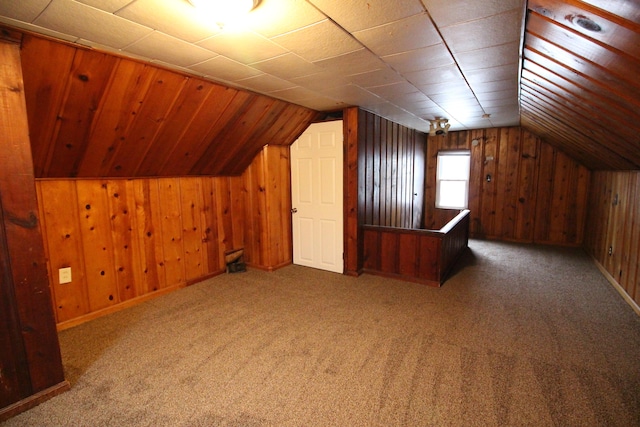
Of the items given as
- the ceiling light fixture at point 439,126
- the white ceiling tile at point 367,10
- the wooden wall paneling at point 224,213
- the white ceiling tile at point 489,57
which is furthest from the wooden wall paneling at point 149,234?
A: the ceiling light fixture at point 439,126

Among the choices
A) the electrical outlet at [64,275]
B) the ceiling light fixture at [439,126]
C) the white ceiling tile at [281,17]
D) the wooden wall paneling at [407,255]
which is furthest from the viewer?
the ceiling light fixture at [439,126]

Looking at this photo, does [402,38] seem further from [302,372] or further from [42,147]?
[42,147]

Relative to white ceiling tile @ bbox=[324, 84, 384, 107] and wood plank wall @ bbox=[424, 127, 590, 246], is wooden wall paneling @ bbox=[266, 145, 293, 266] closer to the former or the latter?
white ceiling tile @ bbox=[324, 84, 384, 107]

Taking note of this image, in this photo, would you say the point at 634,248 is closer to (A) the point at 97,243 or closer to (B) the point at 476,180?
(B) the point at 476,180

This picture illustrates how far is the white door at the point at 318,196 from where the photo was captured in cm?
406

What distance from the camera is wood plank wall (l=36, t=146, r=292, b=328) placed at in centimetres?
269

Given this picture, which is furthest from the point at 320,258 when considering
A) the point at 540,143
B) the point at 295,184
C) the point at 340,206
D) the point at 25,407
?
the point at 540,143

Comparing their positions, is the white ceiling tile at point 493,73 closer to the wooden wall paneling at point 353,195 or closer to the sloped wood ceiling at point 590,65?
the sloped wood ceiling at point 590,65

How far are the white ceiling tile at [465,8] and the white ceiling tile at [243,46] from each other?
0.98 metres

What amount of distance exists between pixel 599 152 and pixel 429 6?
3113 millimetres

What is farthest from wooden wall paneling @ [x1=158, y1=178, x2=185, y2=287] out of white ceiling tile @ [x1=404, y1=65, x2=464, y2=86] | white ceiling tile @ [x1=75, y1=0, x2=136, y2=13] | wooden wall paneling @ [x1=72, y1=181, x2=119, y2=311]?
white ceiling tile @ [x1=404, y1=65, x2=464, y2=86]

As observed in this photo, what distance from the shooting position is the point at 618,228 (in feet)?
11.7

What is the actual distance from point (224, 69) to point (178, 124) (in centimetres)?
77

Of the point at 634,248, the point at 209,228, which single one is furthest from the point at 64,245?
the point at 634,248
